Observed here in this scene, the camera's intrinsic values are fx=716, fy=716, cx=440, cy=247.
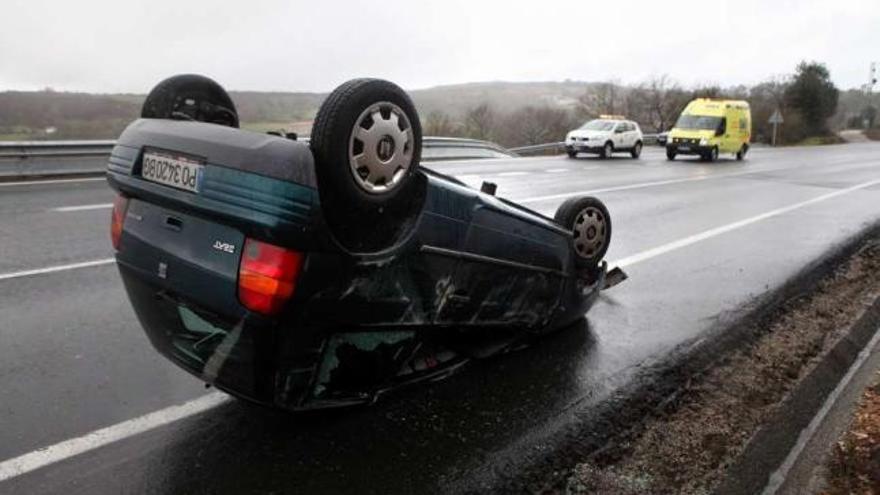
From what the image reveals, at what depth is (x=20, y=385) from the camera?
12.2 ft

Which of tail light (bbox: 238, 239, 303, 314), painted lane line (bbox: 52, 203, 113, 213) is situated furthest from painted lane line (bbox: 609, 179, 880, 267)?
painted lane line (bbox: 52, 203, 113, 213)

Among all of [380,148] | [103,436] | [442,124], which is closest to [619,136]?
Answer: [442,124]

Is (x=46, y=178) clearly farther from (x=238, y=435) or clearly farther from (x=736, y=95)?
(x=736, y=95)

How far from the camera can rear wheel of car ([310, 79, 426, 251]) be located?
8.44ft

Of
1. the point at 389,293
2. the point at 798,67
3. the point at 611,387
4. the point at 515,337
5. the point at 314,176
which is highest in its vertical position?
the point at 798,67

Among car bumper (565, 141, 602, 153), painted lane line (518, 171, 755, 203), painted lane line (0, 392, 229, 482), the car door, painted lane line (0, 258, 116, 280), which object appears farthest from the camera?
the car door

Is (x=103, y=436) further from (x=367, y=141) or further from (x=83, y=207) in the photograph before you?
(x=83, y=207)

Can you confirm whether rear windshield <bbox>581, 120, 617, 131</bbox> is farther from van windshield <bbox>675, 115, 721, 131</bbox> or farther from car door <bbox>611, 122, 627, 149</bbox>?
van windshield <bbox>675, 115, 721, 131</bbox>

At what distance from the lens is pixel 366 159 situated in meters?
2.69

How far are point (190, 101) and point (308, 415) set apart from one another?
1608 millimetres

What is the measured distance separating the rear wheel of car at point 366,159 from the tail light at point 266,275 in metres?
0.22

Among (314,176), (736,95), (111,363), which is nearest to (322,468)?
(314,176)

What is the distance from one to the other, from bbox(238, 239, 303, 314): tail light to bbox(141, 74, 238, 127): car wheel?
103 centimetres

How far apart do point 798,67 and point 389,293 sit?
6903 cm
